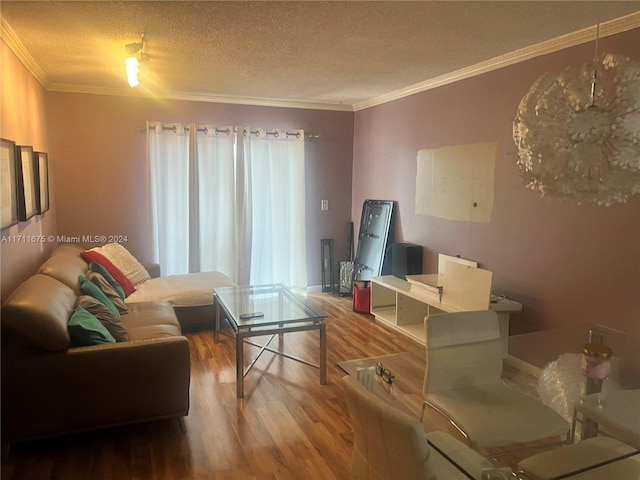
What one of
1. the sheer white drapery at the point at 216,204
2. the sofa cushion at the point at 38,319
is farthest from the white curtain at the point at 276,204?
the sofa cushion at the point at 38,319

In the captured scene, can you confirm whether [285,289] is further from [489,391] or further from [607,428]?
[607,428]

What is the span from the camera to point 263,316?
3.32 meters

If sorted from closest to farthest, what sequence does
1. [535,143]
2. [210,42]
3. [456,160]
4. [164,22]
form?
[535,143] < [164,22] < [210,42] < [456,160]

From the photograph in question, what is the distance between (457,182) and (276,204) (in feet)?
7.48

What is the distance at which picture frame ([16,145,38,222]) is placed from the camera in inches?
118

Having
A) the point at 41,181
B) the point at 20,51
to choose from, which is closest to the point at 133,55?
the point at 20,51

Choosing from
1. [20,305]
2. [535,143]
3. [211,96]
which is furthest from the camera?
[211,96]

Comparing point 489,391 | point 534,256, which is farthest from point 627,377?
point 534,256

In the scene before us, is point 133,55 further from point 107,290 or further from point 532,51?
point 532,51

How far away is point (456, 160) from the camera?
4.12 metres

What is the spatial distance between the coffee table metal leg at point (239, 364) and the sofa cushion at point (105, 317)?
2.24 feet

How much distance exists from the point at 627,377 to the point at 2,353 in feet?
9.72

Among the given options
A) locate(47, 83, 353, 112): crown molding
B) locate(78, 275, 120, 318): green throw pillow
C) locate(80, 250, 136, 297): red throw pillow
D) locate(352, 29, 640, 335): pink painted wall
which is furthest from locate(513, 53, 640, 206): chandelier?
locate(47, 83, 353, 112): crown molding

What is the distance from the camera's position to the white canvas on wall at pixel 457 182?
380 cm
